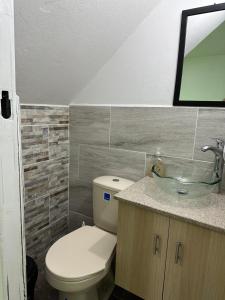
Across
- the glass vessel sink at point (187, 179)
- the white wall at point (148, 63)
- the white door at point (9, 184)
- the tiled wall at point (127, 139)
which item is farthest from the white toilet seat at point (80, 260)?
the white wall at point (148, 63)

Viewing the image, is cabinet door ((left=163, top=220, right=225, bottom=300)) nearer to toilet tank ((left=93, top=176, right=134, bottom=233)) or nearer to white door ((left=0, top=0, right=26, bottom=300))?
toilet tank ((left=93, top=176, right=134, bottom=233))

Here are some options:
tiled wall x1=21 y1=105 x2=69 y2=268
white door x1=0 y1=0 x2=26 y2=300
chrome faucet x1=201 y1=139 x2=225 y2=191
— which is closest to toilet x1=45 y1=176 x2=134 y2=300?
tiled wall x1=21 y1=105 x2=69 y2=268

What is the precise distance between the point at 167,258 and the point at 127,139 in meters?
0.85

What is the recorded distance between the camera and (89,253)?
1.33 m

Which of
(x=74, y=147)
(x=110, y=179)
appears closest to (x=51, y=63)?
(x=74, y=147)

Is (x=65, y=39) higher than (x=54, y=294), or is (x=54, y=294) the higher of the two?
(x=65, y=39)

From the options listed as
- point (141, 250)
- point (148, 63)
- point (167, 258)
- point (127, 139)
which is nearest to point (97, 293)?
point (141, 250)

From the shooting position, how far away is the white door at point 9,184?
43 centimetres

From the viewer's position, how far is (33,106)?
1.55 metres

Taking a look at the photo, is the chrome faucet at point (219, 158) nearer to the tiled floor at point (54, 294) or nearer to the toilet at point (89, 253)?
the toilet at point (89, 253)

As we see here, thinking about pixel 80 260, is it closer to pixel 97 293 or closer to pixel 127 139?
pixel 97 293

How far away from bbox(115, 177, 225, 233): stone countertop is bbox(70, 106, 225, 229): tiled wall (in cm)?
29

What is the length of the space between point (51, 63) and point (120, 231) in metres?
A: 1.09

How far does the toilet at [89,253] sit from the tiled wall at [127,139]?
0.59 ft
